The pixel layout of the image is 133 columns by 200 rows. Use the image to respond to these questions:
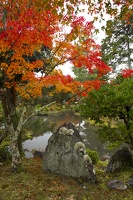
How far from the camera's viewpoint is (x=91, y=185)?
6934mm

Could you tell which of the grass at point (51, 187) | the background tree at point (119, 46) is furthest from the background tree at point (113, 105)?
the background tree at point (119, 46)

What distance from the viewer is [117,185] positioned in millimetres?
6734

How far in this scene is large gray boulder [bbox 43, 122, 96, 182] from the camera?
7188mm

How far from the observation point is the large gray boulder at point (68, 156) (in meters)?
7.19

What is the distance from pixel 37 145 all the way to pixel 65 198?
1066cm

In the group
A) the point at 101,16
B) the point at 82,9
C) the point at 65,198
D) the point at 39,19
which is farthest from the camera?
the point at 39,19

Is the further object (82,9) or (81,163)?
(81,163)

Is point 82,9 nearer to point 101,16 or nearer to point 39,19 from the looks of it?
point 101,16

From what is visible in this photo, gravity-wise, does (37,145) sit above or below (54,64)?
below

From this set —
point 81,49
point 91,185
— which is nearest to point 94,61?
point 81,49

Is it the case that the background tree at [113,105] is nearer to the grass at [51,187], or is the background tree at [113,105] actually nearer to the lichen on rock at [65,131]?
the lichen on rock at [65,131]

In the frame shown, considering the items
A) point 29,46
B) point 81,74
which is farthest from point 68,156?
point 81,74

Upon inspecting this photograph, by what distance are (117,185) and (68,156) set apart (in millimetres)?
2022

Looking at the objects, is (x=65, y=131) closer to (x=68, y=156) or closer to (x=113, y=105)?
(x=68, y=156)
